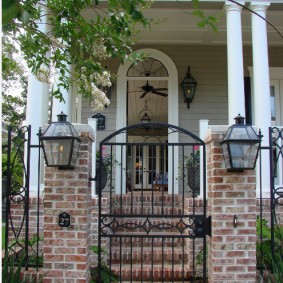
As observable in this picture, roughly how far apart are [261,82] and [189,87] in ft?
6.33

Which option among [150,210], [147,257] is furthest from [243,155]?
[150,210]

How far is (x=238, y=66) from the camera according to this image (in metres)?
5.39

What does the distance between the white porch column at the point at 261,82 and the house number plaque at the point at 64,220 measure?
9.67 feet

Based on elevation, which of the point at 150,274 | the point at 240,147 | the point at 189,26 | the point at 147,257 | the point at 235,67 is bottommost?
the point at 150,274

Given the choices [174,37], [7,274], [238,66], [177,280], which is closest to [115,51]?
[7,274]

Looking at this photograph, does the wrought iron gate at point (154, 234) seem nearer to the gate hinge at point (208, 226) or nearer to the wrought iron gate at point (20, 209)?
the gate hinge at point (208, 226)

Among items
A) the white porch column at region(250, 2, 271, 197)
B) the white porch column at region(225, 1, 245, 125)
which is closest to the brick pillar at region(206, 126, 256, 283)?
the white porch column at region(250, 2, 271, 197)

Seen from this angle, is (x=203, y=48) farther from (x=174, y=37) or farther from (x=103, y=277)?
(x=103, y=277)

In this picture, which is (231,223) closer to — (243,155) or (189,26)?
(243,155)

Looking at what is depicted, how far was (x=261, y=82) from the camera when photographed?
17.8ft

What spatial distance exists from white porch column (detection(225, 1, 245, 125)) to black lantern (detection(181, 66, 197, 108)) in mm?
1722

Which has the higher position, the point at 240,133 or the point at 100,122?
the point at 100,122

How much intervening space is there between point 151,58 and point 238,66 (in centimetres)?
243

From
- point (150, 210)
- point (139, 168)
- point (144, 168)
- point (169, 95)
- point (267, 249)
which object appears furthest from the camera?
point (169, 95)
